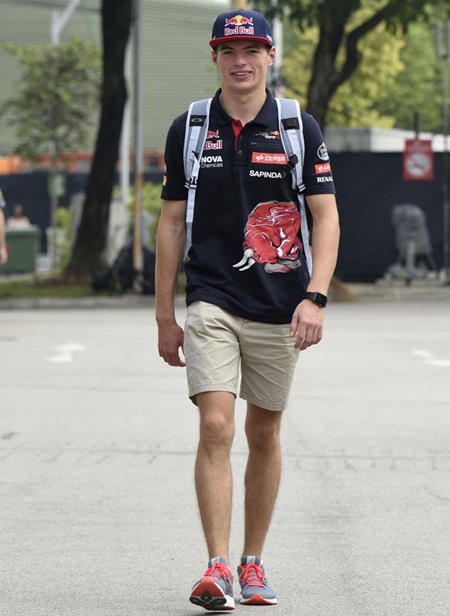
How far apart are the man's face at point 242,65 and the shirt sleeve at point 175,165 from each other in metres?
0.22

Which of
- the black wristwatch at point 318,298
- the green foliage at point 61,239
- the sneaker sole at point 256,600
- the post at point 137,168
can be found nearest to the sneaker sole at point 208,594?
the sneaker sole at point 256,600

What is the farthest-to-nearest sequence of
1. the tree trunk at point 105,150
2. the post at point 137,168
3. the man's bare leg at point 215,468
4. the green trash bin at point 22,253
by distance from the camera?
1. the green trash bin at point 22,253
2. the tree trunk at point 105,150
3. the post at point 137,168
4. the man's bare leg at point 215,468

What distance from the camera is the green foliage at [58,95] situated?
39.5m

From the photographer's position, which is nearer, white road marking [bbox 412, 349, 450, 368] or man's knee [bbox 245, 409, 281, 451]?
man's knee [bbox 245, 409, 281, 451]

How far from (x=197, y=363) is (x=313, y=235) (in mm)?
620

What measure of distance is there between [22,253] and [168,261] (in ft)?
98.7

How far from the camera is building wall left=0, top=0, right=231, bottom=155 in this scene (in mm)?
64250

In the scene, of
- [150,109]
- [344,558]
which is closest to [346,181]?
[344,558]

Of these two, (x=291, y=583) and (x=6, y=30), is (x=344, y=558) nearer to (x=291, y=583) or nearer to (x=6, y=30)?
(x=291, y=583)

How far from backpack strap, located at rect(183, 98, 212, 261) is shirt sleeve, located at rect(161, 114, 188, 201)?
0.03 metres

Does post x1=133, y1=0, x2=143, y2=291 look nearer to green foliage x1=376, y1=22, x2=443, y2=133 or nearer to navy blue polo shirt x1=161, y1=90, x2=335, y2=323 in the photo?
navy blue polo shirt x1=161, y1=90, x2=335, y2=323

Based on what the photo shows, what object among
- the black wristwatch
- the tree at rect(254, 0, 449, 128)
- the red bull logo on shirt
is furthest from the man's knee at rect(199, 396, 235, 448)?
the tree at rect(254, 0, 449, 128)

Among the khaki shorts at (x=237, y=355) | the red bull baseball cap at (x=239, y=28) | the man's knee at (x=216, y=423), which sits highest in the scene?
the red bull baseball cap at (x=239, y=28)

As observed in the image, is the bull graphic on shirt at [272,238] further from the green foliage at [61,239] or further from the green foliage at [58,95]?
the green foliage at [58,95]
